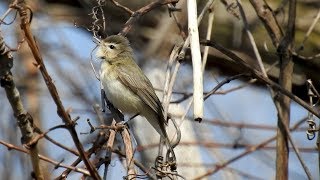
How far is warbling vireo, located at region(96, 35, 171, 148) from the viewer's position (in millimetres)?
3021

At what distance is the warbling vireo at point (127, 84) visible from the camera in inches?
119

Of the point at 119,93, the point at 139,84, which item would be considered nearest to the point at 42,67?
the point at 119,93

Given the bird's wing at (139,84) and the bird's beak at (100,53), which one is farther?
the bird's wing at (139,84)

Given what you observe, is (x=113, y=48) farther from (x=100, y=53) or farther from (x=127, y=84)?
(x=127, y=84)

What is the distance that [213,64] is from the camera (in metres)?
4.80

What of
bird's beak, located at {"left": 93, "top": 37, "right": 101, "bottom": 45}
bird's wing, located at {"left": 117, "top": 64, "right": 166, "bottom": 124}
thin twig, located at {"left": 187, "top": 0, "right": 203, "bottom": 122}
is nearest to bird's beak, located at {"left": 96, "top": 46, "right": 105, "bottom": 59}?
bird's wing, located at {"left": 117, "top": 64, "right": 166, "bottom": 124}

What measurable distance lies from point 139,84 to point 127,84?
6cm

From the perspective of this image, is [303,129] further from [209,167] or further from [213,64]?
[213,64]

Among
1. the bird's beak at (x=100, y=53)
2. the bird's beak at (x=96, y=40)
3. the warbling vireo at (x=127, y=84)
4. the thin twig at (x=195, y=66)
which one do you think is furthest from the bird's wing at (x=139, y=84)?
the thin twig at (x=195, y=66)

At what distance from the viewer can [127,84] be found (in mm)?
3188

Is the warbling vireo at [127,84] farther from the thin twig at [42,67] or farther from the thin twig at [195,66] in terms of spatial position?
the thin twig at [42,67]

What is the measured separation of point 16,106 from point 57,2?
4.00m

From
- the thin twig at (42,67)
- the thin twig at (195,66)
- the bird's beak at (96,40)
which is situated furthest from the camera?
the bird's beak at (96,40)

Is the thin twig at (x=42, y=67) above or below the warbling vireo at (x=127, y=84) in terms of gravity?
below
